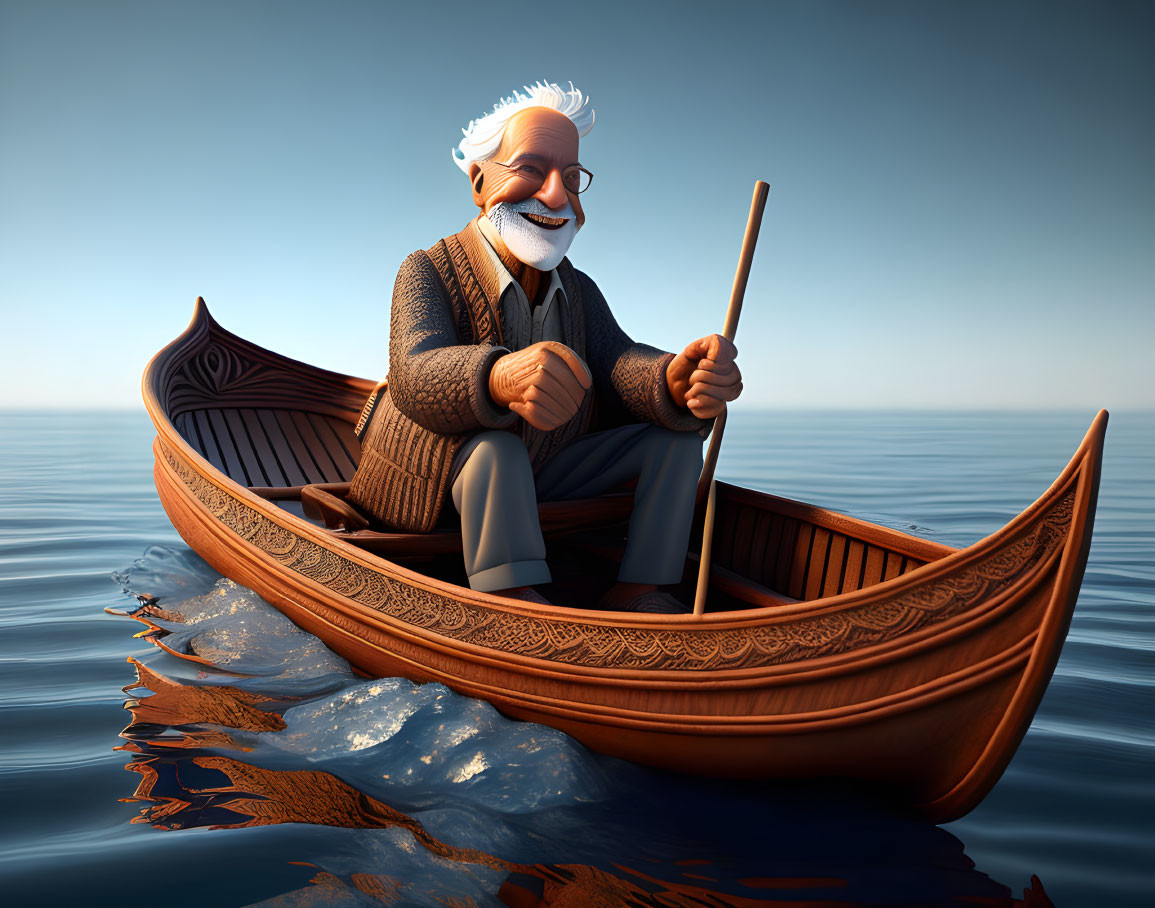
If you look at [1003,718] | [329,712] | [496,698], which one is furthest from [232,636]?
[1003,718]

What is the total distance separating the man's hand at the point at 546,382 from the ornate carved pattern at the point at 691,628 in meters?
0.43

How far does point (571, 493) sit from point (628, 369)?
1.34ft

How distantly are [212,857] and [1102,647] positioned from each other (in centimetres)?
274

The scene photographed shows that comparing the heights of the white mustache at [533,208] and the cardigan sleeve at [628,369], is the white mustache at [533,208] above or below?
above

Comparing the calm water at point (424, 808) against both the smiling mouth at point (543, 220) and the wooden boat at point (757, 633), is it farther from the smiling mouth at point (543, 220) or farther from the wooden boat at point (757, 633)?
A: the smiling mouth at point (543, 220)

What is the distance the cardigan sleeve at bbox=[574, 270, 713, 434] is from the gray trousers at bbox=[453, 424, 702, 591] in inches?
2.0

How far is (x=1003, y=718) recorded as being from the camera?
129 centimetres

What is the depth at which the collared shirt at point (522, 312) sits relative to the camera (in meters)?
2.19

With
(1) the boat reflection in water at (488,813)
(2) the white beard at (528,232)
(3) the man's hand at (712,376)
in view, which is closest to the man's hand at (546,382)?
(3) the man's hand at (712,376)

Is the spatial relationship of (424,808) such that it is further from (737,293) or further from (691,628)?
(737,293)

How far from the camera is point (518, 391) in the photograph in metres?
1.74

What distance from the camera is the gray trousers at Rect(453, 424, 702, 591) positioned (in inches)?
75.4

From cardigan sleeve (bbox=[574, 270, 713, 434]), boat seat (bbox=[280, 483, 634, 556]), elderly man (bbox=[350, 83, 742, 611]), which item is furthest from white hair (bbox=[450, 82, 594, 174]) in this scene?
boat seat (bbox=[280, 483, 634, 556])

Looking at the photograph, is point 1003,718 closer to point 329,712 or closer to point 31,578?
point 329,712
